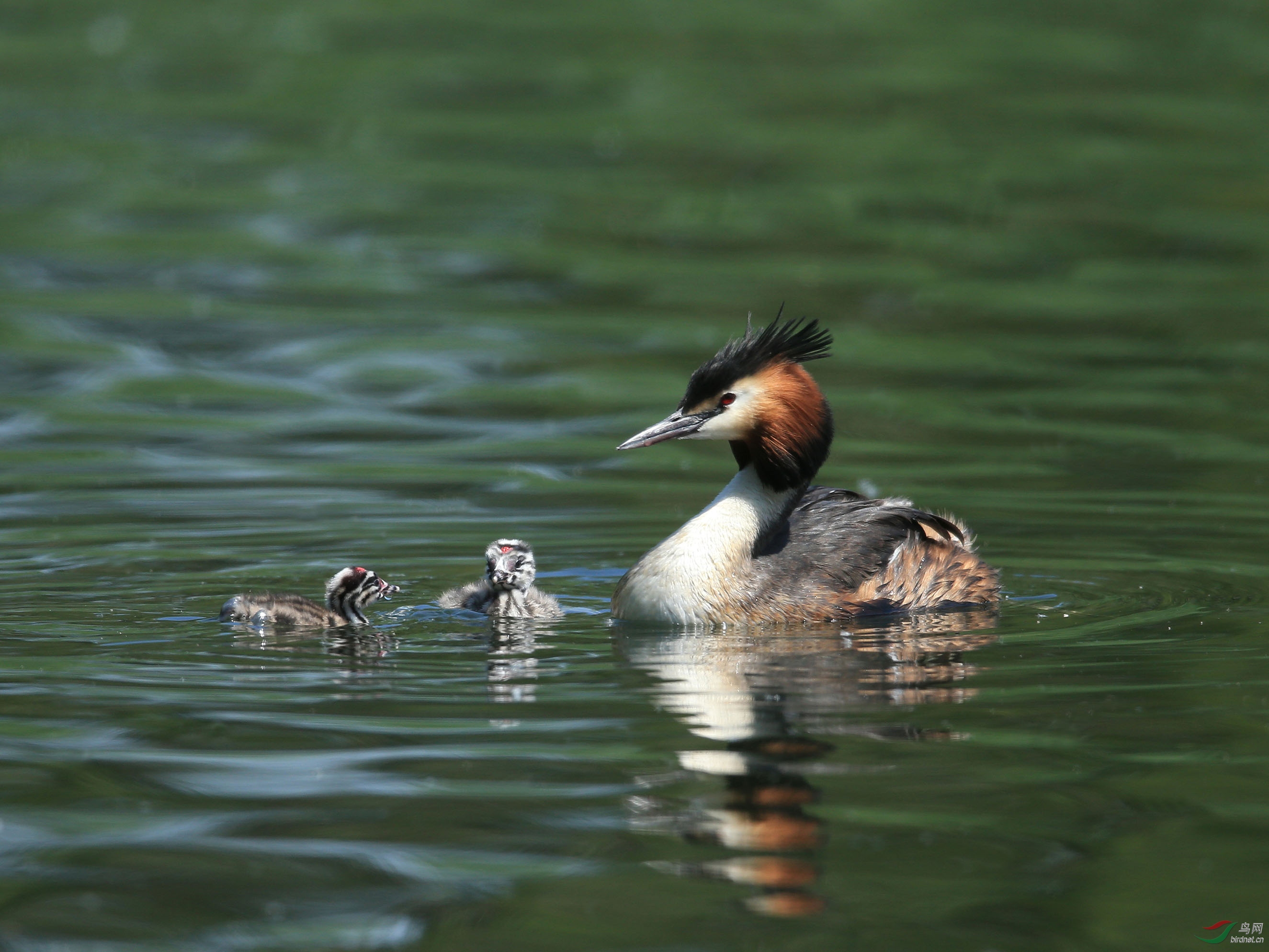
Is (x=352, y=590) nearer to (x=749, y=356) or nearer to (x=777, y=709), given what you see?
(x=749, y=356)

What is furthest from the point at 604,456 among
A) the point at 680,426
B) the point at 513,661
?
the point at 513,661

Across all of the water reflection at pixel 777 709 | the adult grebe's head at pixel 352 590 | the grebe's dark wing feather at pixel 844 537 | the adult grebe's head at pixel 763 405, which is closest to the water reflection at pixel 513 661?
the water reflection at pixel 777 709

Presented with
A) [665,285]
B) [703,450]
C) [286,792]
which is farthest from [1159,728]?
[665,285]

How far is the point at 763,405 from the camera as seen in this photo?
9.17 m

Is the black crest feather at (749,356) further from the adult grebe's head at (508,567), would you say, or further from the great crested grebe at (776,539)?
the adult grebe's head at (508,567)

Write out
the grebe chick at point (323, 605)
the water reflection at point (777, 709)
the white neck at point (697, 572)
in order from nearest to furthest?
the water reflection at point (777, 709) → the grebe chick at point (323, 605) → the white neck at point (697, 572)

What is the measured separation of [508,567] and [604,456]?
14.8ft

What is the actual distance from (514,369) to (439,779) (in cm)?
956

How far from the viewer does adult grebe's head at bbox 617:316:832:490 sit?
29.8ft

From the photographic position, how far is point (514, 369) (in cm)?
1570

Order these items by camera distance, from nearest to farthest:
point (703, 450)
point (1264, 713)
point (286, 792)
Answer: point (286, 792) < point (1264, 713) < point (703, 450)

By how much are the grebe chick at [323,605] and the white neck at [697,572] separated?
44.7 inches

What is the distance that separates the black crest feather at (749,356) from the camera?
29.7 feet

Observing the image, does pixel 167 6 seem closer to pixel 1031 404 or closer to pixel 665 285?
pixel 665 285
